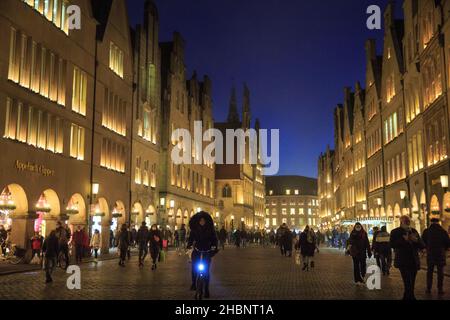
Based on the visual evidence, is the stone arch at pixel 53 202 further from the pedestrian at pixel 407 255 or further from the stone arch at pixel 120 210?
the pedestrian at pixel 407 255

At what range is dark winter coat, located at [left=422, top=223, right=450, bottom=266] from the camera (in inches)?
624

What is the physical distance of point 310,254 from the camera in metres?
25.0

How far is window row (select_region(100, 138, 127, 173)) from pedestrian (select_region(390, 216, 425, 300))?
96.7 ft

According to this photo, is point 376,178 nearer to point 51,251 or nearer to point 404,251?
point 51,251

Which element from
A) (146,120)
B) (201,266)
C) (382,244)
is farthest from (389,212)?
(201,266)

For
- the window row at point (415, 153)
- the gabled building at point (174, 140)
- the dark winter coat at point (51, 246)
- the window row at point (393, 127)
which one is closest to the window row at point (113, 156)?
the gabled building at point (174, 140)

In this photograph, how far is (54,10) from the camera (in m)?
33.2

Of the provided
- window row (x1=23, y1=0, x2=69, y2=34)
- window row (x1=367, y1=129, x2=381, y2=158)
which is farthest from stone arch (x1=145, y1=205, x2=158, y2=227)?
window row (x1=367, y1=129, x2=381, y2=158)

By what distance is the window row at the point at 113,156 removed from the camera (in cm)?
4091

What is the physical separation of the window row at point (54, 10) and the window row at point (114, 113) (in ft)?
24.6

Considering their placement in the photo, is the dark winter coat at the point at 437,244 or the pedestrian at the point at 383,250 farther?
the pedestrian at the point at 383,250

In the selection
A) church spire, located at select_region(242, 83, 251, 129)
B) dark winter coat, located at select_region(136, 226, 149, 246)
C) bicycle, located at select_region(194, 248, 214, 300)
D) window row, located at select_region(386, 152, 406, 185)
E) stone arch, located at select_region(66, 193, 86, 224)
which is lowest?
bicycle, located at select_region(194, 248, 214, 300)

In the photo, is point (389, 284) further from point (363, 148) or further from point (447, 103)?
point (363, 148)

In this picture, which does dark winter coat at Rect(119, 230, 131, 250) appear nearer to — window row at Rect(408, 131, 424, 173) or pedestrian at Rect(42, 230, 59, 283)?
pedestrian at Rect(42, 230, 59, 283)
